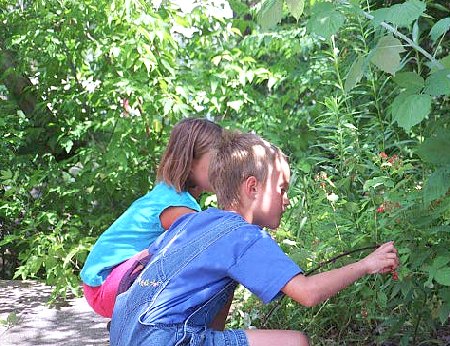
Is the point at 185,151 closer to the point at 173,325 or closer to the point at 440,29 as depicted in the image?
the point at 173,325

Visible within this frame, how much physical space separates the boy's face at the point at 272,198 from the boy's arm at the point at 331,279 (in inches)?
13.0

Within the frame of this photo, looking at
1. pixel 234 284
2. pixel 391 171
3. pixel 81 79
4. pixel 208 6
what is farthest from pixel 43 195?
pixel 234 284

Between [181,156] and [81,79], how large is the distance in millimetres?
2943

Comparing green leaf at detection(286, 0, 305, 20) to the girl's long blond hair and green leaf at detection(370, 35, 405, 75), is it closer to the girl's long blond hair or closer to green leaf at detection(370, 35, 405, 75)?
green leaf at detection(370, 35, 405, 75)

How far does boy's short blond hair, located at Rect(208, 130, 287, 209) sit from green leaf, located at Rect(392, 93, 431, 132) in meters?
0.57

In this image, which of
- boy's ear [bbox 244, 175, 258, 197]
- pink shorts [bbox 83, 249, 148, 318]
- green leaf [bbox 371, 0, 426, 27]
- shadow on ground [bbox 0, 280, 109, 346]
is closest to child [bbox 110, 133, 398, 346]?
boy's ear [bbox 244, 175, 258, 197]

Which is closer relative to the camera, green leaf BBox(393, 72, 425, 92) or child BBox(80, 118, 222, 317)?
green leaf BBox(393, 72, 425, 92)

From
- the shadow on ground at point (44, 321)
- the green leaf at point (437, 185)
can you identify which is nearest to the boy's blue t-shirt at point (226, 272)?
the green leaf at point (437, 185)

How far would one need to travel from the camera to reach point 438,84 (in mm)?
2193

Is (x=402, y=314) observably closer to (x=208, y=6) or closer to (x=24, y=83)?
(x=208, y=6)

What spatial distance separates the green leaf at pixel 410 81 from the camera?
2217mm

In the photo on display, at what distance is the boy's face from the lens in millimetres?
2623

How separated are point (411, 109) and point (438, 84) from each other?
13cm

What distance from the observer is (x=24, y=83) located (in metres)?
7.21
